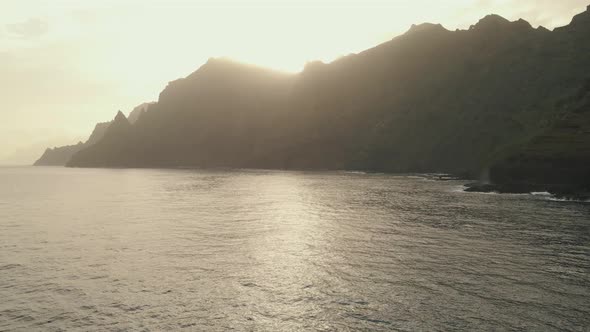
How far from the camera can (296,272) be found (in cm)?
3091

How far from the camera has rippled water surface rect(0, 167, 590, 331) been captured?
877 inches

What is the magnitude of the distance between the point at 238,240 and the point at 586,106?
102860 millimetres

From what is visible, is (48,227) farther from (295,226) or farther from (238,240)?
(295,226)

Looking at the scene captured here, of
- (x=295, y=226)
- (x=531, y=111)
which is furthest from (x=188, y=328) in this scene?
(x=531, y=111)

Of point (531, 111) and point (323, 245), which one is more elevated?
point (531, 111)

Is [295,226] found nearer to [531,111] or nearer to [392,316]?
Result: [392,316]

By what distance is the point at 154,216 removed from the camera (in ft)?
195

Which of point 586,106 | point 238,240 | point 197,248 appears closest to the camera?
point 197,248

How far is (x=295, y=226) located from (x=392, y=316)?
97.2ft

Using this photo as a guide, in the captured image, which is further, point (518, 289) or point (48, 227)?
point (48, 227)

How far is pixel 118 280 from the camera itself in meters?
29.1

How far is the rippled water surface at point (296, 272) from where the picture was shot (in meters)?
22.3

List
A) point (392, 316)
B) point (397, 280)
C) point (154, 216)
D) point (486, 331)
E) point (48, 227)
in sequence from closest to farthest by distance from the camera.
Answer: point (486, 331) < point (392, 316) < point (397, 280) < point (48, 227) < point (154, 216)

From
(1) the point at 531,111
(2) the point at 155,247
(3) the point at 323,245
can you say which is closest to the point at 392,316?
(3) the point at 323,245
